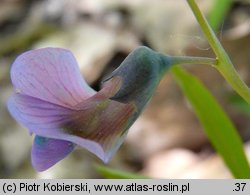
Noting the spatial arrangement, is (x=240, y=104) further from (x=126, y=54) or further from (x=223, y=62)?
(x=223, y=62)

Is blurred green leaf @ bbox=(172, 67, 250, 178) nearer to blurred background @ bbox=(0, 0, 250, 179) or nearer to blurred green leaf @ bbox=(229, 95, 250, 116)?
blurred background @ bbox=(0, 0, 250, 179)

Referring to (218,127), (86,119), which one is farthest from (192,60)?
(218,127)
